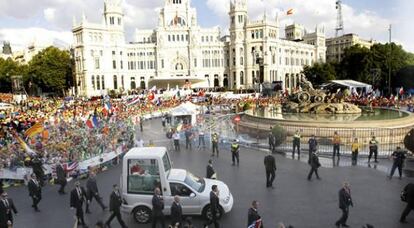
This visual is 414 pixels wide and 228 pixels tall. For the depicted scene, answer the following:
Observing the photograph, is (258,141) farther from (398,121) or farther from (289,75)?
(289,75)

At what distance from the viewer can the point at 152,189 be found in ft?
34.6

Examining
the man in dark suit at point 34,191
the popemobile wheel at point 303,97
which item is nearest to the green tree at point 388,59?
the popemobile wheel at point 303,97

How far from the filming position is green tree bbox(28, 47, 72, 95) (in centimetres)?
8050

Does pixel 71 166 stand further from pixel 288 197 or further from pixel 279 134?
pixel 279 134

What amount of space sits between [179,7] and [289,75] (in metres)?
34.6

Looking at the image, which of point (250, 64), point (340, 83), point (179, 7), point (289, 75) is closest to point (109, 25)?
point (179, 7)

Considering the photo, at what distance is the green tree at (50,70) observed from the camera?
80.5m

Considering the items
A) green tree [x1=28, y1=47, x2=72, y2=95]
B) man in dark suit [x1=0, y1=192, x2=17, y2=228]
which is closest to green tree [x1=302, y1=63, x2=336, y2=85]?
green tree [x1=28, y1=47, x2=72, y2=95]

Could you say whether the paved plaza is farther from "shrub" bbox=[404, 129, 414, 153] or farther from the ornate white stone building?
the ornate white stone building

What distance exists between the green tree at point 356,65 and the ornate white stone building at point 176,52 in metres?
20.1

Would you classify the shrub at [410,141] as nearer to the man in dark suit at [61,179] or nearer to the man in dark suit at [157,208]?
the man in dark suit at [157,208]

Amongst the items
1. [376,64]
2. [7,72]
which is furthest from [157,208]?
→ [7,72]

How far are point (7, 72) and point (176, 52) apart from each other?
41.8 meters

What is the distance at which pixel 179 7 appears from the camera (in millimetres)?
94500
